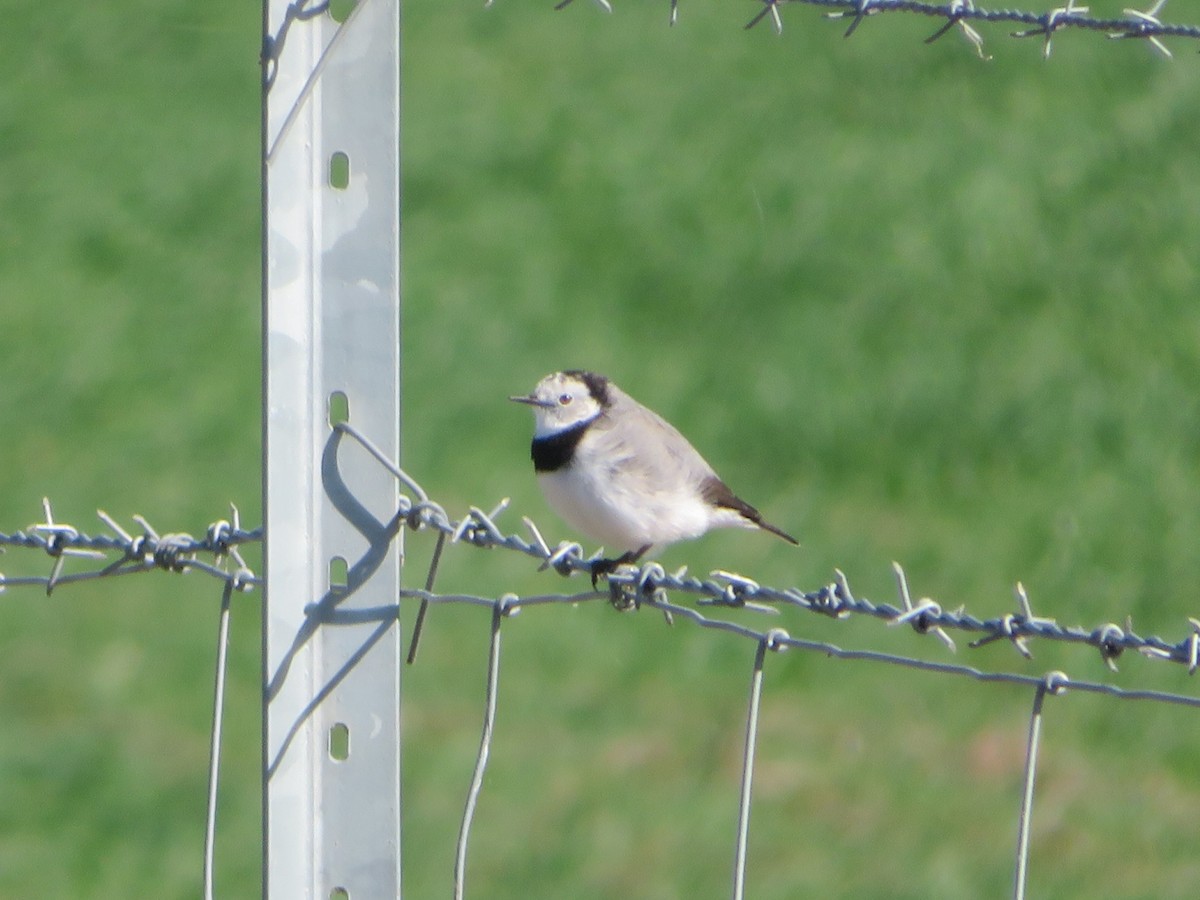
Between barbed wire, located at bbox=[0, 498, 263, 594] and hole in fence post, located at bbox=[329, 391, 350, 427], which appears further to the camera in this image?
barbed wire, located at bbox=[0, 498, 263, 594]

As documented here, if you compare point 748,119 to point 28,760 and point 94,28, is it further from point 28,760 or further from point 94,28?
point 28,760

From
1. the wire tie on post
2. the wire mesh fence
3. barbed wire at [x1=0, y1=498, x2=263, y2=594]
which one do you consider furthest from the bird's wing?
the wire tie on post

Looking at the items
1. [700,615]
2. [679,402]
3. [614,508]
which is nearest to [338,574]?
[700,615]

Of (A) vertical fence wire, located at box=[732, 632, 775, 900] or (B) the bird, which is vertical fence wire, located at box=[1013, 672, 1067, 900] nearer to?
(A) vertical fence wire, located at box=[732, 632, 775, 900]

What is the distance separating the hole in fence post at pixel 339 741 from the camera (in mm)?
3008

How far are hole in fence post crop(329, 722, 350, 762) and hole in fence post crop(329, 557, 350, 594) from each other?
0.67ft

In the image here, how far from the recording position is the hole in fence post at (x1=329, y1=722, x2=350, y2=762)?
9.87 feet

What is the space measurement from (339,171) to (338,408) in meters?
0.35

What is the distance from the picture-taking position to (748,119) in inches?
454

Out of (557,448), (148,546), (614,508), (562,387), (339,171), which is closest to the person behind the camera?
(339,171)

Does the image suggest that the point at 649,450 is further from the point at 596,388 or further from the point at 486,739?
the point at 486,739

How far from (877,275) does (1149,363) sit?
4.91 feet

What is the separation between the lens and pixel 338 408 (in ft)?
9.77

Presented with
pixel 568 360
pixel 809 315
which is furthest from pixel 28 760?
pixel 809 315
